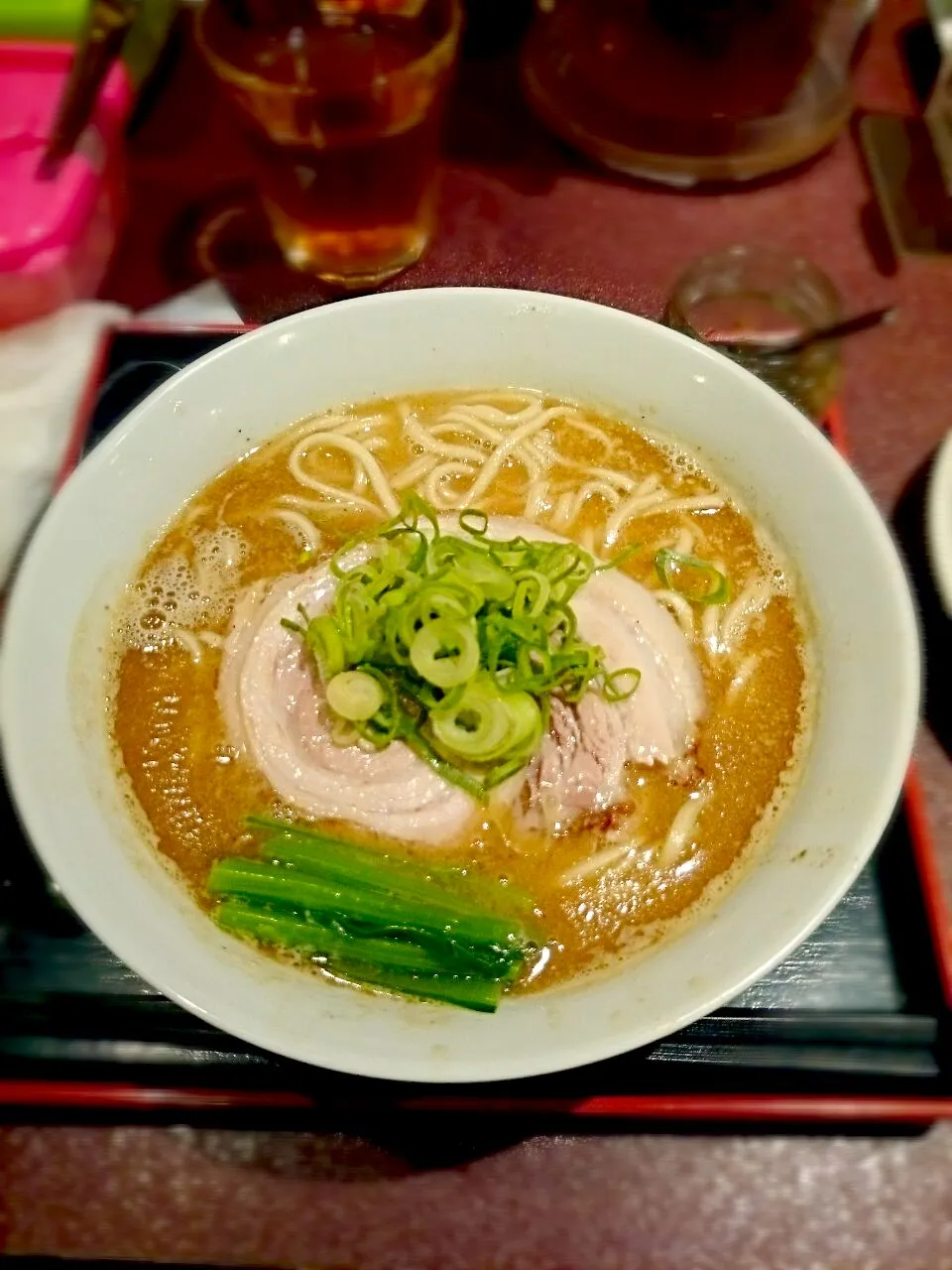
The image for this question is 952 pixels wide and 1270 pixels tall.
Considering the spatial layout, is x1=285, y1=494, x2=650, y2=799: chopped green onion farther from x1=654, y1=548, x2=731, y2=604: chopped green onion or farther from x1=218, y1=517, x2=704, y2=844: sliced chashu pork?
x1=654, y1=548, x2=731, y2=604: chopped green onion

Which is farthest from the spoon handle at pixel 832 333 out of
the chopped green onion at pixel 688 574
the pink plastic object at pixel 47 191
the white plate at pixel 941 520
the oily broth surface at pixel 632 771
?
the pink plastic object at pixel 47 191

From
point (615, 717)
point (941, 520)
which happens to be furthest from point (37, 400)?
point (941, 520)

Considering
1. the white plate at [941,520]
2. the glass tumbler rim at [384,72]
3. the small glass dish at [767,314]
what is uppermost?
the glass tumbler rim at [384,72]

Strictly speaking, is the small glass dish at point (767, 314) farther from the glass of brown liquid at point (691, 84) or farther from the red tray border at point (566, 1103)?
the red tray border at point (566, 1103)

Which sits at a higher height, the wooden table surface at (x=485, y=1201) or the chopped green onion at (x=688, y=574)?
the chopped green onion at (x=688, y=574)

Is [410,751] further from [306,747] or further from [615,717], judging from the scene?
[615,717]

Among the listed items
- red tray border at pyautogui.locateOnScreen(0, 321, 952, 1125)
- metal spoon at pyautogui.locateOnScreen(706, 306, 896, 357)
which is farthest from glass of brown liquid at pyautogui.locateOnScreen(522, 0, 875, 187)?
red tray border at pyautogui.locateOnScreen(0, 321, 952, 1125)
